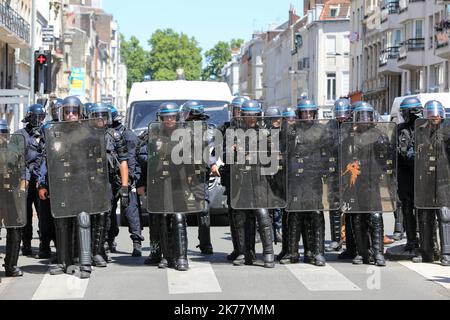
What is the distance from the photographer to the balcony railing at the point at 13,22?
4414cm

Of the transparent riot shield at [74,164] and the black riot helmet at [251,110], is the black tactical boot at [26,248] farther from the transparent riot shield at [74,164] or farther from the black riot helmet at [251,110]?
the black riot helmet at [251,110]

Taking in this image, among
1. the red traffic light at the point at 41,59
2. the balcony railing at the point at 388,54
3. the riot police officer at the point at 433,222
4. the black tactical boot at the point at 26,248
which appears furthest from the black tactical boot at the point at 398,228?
the balcony railing at the point at 388,54

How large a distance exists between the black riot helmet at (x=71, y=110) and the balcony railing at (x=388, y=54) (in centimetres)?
4974

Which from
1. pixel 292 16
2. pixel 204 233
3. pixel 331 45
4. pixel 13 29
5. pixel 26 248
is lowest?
pixel 26 248

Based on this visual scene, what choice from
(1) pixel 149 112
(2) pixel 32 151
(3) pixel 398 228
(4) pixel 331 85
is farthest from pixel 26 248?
(4) pixel 331 85

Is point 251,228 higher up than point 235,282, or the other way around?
point 251,228

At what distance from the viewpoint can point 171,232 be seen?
12086 millimetres

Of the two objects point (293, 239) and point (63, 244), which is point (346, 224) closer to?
point (293, 239)

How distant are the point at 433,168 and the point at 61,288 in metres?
4.57

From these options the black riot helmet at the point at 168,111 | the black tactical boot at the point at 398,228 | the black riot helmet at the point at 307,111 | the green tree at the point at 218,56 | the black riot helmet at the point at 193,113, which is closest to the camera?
the black riot helmet at the point at 168,111

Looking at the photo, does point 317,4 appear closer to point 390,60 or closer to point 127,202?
point 390,60

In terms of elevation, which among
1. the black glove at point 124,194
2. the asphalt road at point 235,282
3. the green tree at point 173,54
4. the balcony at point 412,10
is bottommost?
the asphalt road at point 235,282

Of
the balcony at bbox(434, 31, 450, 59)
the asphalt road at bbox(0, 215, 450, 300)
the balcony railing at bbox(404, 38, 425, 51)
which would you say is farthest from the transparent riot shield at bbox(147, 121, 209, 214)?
the balcony railing at bbox(404, 38, 425, 51)

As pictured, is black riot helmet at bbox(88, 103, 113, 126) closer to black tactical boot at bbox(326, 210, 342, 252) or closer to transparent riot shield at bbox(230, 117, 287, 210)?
transparent riot shield at bbox(230, 117, 287, 210)
